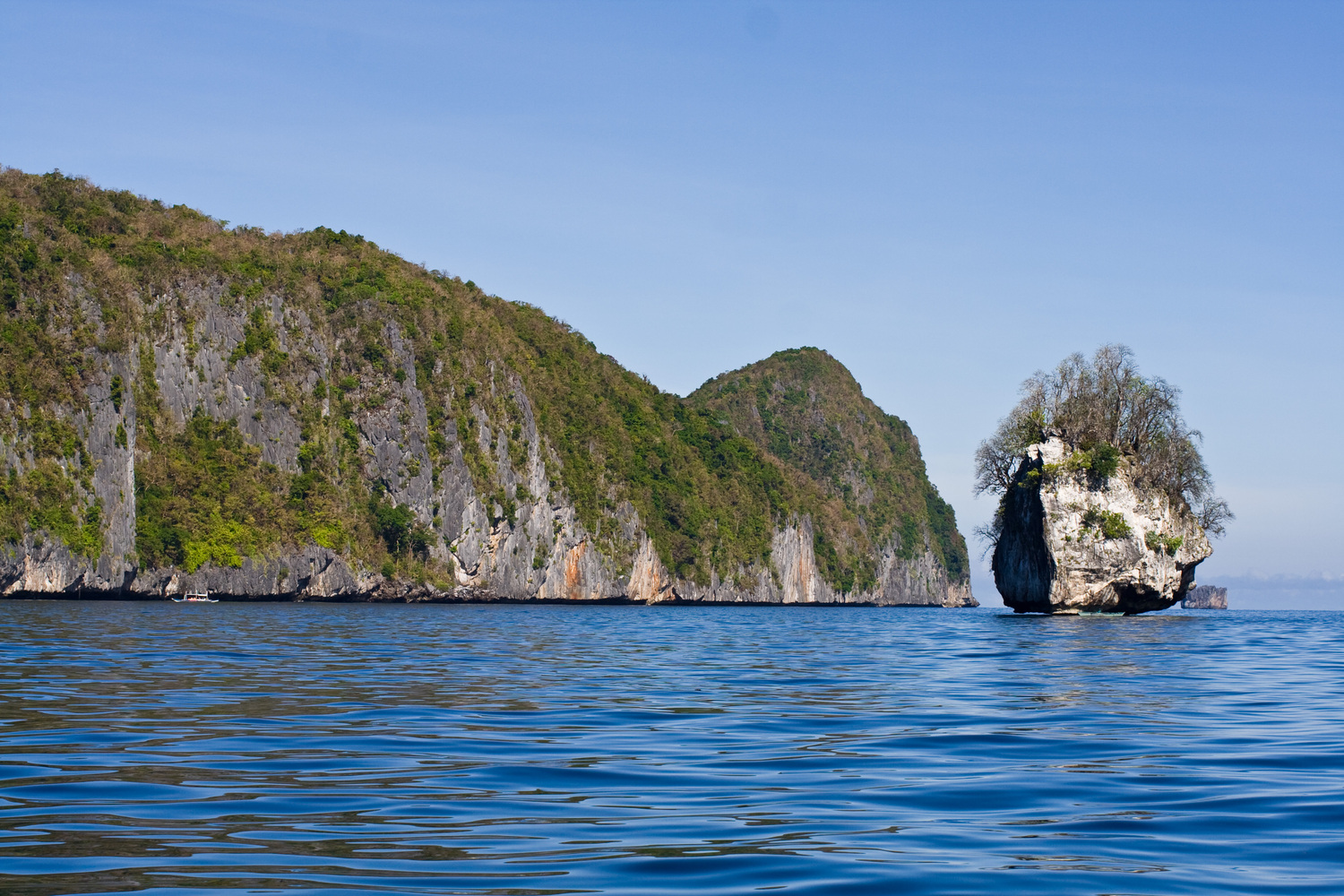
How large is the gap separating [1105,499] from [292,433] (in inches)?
2939

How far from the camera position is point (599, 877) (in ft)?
21.6

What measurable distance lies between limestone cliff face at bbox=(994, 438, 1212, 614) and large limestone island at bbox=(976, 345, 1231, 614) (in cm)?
5

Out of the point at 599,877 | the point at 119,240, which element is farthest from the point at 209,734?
the point at 119,240

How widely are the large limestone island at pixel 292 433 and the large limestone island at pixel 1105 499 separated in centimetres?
6104

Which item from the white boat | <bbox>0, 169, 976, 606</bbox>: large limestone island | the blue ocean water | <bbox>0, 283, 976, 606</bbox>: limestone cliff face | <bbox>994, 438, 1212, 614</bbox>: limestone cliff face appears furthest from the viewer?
the white boat

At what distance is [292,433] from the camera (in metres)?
111

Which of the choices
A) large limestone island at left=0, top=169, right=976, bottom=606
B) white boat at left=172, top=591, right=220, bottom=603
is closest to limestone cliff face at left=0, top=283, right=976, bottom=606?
large limestone island at left=0, top=169, right=976, bottom=606

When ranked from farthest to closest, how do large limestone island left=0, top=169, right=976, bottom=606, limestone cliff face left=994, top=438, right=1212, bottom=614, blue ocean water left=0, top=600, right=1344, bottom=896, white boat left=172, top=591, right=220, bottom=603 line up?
white boat left=172, top=591, right=220, bottom=603, large limestone island left=0, top=169, right=976, bottom=606, limestone cliff face left=994, top=438, right=1212, bottom=614, blue ocean water left=0, top=600, right=1344, bottom=896

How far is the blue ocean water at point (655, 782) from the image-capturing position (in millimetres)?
6691

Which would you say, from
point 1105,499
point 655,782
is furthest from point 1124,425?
point 655,782

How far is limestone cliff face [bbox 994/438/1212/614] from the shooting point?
215 ft

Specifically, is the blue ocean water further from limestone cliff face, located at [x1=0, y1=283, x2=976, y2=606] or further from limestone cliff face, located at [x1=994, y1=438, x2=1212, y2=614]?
limestone cliff face, located at [x1=0, y1=283, x2=976, y2=606]

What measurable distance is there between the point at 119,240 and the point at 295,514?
30.3 m

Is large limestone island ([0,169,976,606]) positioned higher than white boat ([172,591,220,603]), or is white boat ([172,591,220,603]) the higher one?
large limestone island ([0,169,976,606])
